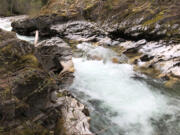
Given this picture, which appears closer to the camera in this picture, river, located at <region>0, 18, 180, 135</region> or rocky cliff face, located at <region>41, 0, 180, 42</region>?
river, located at <region>0, 18, 180, 135</region>

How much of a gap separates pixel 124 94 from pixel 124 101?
610 millimetres

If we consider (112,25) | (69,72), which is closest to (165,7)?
(112,25)

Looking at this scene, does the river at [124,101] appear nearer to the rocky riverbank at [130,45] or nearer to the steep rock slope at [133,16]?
the rocky riverbank at [130,45]

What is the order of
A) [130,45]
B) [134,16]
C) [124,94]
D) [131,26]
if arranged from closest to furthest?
[124,94]
[130,45]
[131,26]
[134,16]

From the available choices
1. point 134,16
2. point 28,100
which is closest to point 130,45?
point 134,16

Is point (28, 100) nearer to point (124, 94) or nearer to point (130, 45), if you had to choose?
point (124, 94)

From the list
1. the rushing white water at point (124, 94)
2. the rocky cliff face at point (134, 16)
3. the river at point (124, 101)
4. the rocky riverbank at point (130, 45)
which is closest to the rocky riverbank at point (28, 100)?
the river at point (124, 101)

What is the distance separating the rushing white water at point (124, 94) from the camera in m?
5.75

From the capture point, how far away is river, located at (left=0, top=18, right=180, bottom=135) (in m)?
5.45

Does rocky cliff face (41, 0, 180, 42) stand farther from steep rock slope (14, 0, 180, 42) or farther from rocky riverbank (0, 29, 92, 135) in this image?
rocky riverbank (0, 29, 92, 135)

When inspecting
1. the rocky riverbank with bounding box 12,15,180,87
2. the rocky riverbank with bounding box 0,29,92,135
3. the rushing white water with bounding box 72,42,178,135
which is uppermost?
the rocky riverbank with bounding box 0,29,92,135

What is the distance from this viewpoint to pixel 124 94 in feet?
24.8

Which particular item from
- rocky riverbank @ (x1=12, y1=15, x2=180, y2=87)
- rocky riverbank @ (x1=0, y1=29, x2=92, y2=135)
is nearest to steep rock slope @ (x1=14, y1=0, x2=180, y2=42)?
rocky riverbank @ (x1=12, y1=15, x2=180, y2=87)

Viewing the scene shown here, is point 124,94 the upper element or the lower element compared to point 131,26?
lower
